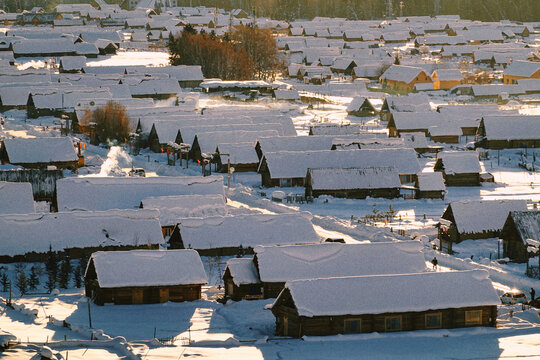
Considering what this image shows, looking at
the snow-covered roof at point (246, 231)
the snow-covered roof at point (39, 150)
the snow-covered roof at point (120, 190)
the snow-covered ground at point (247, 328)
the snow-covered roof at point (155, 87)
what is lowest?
the snow-covered ground at point (247, 328)

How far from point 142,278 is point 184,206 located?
36.2 ft

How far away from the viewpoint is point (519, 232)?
130 feet

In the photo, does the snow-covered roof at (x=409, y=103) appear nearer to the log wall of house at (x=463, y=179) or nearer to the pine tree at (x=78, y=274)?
the log wall of house at (x=463, y=179)

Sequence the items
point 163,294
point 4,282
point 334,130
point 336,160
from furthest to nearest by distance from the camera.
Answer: point 334,130, point 336,160, point 4,282, point 163,294

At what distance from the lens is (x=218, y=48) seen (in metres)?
106

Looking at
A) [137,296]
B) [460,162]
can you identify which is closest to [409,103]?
[460,162]

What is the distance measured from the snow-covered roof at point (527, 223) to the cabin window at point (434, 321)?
10283mm

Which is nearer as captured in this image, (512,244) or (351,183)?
(512,244)

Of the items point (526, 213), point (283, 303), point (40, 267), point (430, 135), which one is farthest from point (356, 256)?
point (430, 135)

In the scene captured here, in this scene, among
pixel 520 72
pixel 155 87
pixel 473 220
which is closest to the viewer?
pixel 473 220

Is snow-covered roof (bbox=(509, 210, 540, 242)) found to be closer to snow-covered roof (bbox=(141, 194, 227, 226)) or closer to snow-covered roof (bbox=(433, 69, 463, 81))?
snow-covered roof (bbox=(141, 194, 227, 226))

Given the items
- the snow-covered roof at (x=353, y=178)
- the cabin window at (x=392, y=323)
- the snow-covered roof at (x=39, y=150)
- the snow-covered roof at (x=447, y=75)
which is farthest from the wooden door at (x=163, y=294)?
the snow-covered roof at (x=447, y=75)

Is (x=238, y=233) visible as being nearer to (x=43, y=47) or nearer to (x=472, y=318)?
(x=472, y=318)

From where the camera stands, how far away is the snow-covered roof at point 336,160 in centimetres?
5441
